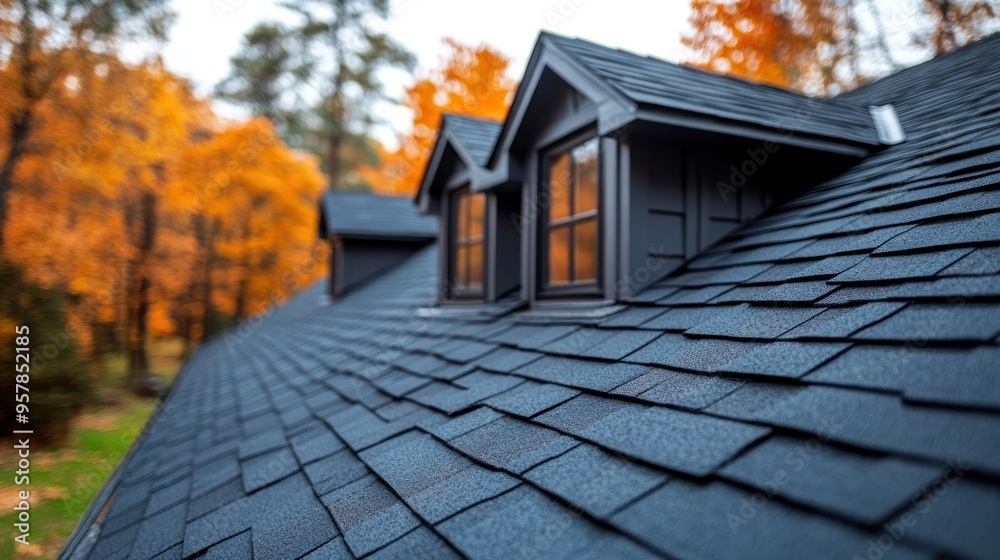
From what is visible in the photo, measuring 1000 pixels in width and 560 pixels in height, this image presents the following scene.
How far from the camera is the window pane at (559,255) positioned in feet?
11.5

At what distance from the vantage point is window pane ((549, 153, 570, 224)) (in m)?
3.57

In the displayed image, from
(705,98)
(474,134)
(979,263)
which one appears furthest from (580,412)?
(474,134)

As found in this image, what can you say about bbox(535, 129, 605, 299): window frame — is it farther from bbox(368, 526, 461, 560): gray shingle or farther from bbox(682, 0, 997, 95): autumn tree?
bbox(682, 0, 997, 95): autumn tree

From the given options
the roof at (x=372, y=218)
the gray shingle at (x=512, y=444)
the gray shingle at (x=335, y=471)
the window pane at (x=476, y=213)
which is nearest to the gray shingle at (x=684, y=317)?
the gray shingle at (x=512, y=444)

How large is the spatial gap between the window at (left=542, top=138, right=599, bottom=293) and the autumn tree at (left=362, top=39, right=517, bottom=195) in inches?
379

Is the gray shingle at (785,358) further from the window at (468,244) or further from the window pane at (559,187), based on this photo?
the window at (468,244)

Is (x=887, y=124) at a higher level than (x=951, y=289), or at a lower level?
higher

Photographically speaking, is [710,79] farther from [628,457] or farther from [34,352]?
→ [34,352]

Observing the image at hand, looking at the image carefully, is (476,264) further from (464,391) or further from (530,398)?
(530,398)

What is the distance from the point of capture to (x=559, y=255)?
359cm

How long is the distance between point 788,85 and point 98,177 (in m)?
15.3

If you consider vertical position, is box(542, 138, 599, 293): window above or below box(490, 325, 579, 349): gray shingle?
above

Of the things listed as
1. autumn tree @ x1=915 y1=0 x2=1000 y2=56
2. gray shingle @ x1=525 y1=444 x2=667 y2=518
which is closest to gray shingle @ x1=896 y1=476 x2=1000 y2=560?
gray shingle @ x1=525 y1=444 x2=667 y2=518

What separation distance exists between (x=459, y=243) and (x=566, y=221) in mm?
2042
